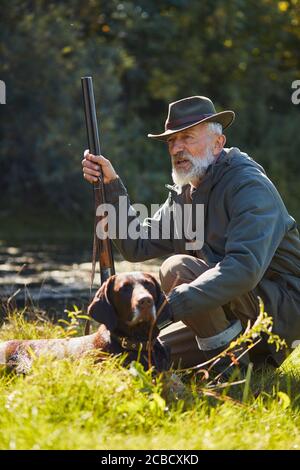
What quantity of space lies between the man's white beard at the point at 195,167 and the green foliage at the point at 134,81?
9.87 metres

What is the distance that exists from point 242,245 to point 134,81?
1501cm

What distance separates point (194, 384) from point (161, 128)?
15040 millimetres

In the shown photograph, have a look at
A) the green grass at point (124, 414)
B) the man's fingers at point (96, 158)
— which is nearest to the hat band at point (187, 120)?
the man's fingers at point (96, 158)

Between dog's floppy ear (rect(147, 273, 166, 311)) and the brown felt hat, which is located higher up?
the brown felt hat

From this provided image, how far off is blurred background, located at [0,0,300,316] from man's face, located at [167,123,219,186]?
18.1 feet

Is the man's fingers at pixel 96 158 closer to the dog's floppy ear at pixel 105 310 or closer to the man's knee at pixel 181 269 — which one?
the man's knee at pixel 181 269

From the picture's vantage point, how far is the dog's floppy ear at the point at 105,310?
445 centimetres

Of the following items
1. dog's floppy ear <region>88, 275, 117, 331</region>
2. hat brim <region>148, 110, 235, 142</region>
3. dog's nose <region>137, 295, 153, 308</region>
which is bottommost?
dog's floppy ear <region>88, 275, 117, 331</region>

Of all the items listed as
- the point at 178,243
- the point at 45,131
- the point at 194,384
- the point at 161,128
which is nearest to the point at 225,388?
the point at 194,384

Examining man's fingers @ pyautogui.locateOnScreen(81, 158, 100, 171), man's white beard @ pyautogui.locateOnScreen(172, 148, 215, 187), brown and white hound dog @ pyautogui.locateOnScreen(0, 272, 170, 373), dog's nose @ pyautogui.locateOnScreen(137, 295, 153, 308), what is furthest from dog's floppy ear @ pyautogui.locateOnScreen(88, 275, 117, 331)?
man's fingers @ pyautogui.locateOnScreen(81, 158, 100, 171)

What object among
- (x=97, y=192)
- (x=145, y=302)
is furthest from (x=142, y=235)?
(x=145, y=302)

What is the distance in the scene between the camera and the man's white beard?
5289 mm

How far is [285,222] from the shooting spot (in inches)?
202

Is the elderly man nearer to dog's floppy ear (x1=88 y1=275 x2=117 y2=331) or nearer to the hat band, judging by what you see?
the hat band
